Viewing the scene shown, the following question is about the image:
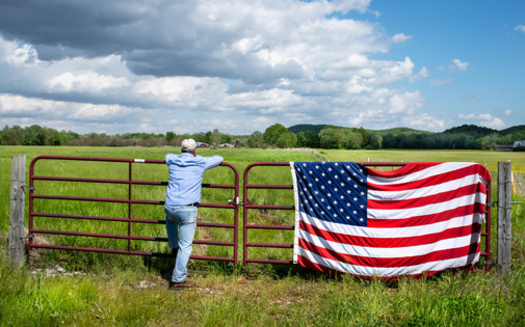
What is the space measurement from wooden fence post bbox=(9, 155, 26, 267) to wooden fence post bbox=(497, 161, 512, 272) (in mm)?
8253

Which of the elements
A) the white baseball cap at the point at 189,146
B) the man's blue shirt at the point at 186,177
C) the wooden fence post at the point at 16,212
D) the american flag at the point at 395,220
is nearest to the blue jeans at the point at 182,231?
the man's blue shirt at the point at 186,177

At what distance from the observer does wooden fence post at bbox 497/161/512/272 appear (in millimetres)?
6320

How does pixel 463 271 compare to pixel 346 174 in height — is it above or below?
below

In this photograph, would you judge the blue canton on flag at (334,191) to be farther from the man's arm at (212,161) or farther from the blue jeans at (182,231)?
the blue jeans at (182,231)

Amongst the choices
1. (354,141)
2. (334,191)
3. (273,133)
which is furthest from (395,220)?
(273,133)

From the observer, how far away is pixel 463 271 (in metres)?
6.15

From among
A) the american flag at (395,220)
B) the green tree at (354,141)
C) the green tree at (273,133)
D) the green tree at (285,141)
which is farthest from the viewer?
the green tree at (273,133)

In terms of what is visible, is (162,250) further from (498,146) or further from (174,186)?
(498,146)

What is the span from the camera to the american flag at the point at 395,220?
6.02 metres

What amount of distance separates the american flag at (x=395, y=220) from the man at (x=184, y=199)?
68.7 inches

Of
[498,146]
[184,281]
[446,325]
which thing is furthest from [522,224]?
[498,146]

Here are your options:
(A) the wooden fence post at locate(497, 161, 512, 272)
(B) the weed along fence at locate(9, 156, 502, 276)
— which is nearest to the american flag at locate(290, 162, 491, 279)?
(B) the weed along fence at locate(9, 156, 502, 276)

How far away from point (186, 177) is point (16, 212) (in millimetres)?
3540

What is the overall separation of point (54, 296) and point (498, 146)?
136097mm
